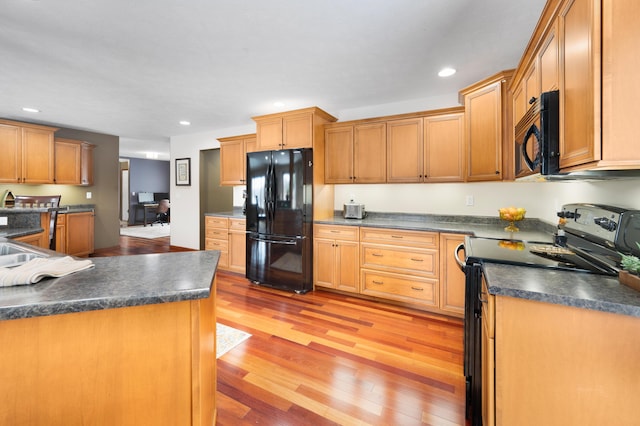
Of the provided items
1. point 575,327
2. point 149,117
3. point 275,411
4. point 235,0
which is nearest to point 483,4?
point 235,0

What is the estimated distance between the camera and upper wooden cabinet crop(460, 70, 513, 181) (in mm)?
2342

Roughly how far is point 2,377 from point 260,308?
2209 mm

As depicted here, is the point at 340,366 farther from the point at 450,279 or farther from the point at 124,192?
the point at 124,192

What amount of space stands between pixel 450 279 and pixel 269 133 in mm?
2803

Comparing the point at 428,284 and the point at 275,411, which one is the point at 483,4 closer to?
the point at 428,284

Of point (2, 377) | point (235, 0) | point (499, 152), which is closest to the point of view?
point (2, 377)

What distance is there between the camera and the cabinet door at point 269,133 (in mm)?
3623

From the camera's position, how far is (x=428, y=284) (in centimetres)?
282

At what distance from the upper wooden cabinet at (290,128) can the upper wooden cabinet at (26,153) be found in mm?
3885

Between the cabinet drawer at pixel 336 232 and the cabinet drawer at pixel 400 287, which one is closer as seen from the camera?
the cabinet drawer at pixel 400 287

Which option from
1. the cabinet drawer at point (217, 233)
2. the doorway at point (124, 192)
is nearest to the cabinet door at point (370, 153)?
the cabinet drawer at point (217, 233)

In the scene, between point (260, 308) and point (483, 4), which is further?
point (260, 308)

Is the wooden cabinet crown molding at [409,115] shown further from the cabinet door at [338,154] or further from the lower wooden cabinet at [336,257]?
the lower wooden cabinet at [336,257]

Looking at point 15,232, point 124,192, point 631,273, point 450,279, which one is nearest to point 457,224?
point 450,279
